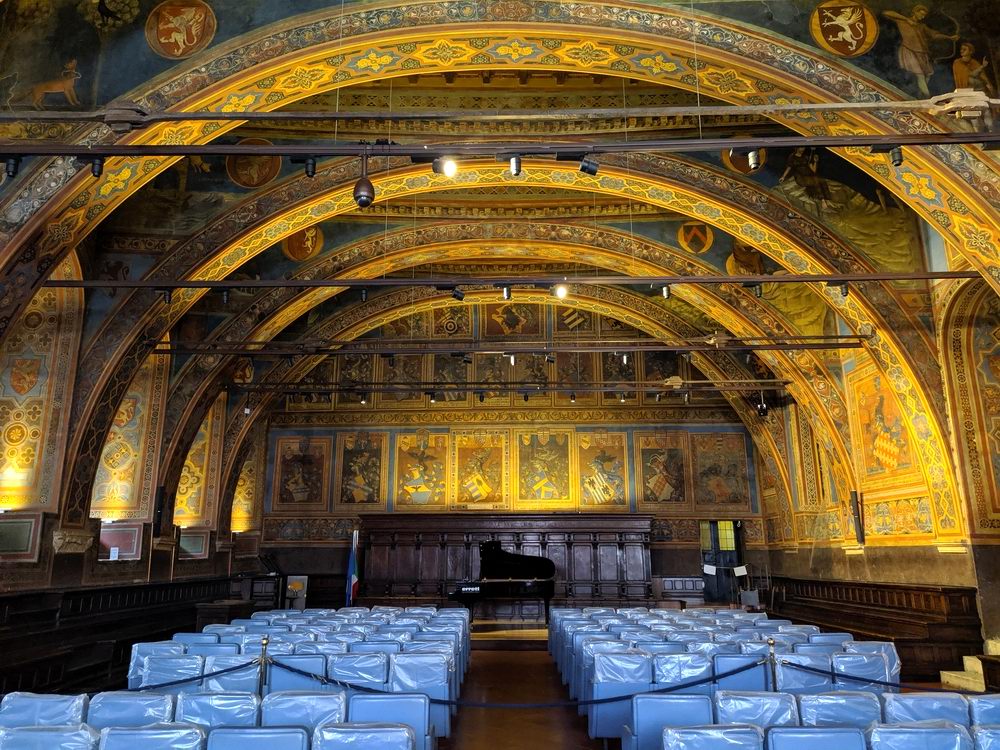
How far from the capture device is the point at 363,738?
13.4ft

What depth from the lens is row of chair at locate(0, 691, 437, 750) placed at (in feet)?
16.1

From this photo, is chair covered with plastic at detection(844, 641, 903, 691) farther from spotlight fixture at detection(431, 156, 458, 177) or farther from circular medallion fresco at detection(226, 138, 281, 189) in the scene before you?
circular medallion fresco at detection(226, 138, 281, 189)

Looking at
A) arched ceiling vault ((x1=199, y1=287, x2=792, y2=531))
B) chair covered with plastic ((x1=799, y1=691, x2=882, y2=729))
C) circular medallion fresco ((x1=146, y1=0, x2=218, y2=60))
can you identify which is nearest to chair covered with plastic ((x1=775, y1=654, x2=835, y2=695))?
chair covered with plastic ((x1=799, y1=691, x2=882, y2=729))

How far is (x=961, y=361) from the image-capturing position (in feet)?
46.4

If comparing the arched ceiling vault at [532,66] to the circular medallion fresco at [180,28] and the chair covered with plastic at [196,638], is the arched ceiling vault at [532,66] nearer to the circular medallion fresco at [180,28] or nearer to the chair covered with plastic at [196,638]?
the circular medallion fresco at [180,28]

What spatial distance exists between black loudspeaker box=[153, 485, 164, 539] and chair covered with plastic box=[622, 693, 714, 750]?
49.5 feet

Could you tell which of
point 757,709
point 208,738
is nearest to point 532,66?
point 757,709

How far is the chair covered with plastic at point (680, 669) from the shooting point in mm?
7078

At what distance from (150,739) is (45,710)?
148 cm

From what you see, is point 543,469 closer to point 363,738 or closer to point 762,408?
point 762,408

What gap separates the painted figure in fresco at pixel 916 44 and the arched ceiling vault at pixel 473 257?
843 centimetres

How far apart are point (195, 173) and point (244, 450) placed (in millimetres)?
10585

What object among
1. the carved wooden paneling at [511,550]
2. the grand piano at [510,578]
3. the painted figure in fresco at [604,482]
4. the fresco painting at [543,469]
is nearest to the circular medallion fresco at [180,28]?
the grand piano at [510,578]

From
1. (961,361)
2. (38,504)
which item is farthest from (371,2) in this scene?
(961,361)
